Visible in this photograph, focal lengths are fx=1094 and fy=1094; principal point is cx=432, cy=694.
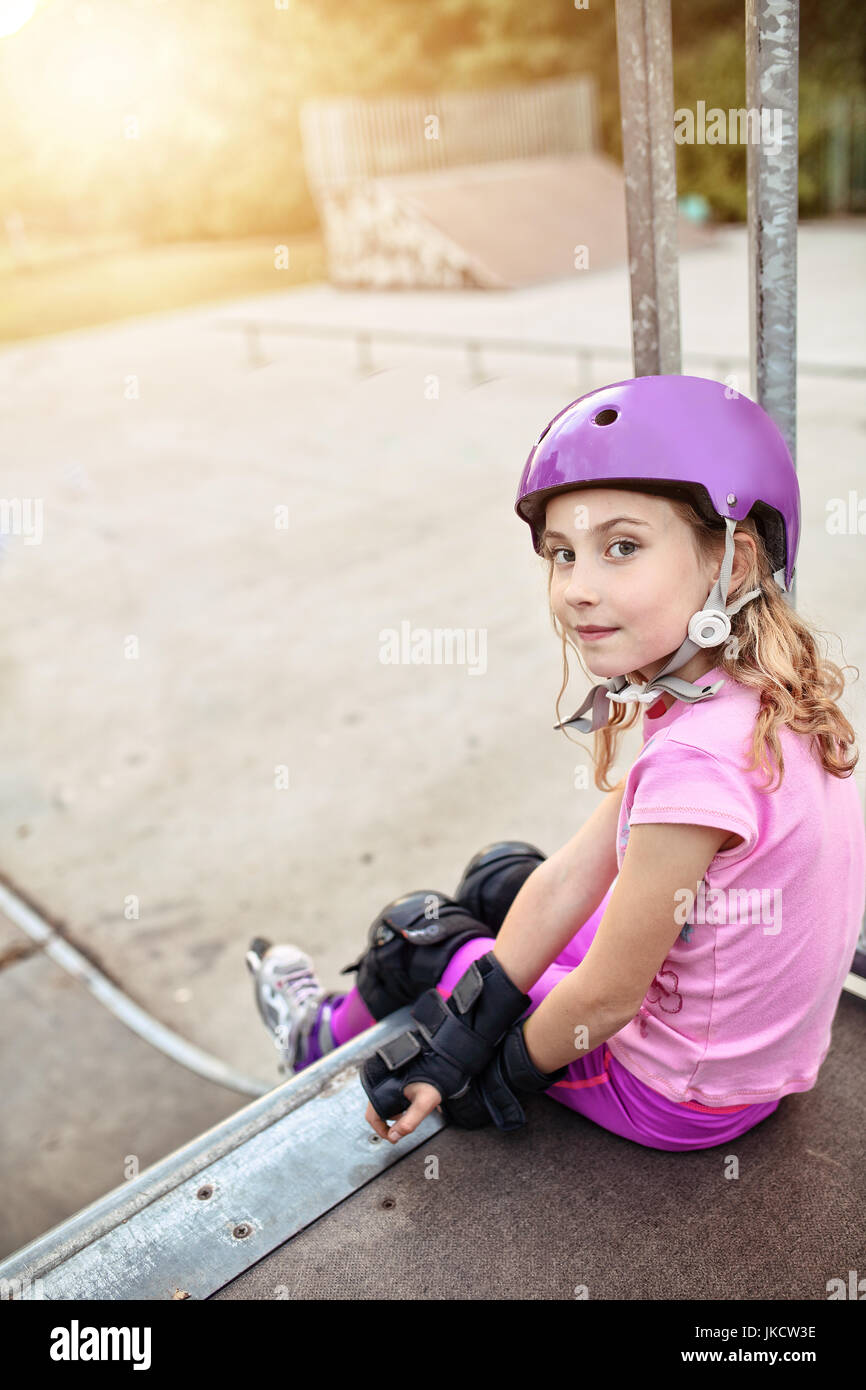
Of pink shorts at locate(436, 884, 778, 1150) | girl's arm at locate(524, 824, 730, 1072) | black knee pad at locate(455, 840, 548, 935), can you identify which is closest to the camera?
girl's arm at locate(524, 824, 730, 1072)

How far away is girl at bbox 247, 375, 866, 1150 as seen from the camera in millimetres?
1263

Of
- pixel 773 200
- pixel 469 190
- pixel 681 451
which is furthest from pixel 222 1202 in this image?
pixel 469 190

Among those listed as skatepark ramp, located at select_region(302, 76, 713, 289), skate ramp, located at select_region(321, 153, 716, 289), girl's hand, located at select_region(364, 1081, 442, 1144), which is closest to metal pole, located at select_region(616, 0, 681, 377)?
girl's hand, located at select_region(364, 1081, 442, 1144)

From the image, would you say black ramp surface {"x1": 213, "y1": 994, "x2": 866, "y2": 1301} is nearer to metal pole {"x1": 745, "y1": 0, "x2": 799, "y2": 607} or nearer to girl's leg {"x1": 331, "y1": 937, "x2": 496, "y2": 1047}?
girl's leg {"x1": 331, "y1": 937, "x2": 496, "y2": 1047}

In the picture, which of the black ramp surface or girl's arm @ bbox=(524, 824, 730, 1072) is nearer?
girl's arm @ bbox=(524, 824, 730, 1072)

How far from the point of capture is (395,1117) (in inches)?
60.6

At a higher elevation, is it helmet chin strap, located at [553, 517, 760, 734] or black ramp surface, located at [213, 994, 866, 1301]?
helmet chin strap, located at [553, 517, 760, 734]

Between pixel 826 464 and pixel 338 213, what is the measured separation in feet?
30.4

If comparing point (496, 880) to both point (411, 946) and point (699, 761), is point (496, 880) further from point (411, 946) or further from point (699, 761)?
point (699, 761)

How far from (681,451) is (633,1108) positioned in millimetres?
892

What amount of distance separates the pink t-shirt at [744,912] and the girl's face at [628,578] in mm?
93

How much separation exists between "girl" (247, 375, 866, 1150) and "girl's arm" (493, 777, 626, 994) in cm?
10

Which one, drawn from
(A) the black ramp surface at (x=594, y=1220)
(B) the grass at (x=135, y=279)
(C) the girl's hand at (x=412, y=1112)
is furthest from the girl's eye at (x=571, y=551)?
(B) the grass at (x=135, y=279)

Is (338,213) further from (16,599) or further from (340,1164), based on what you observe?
(340,1164)
